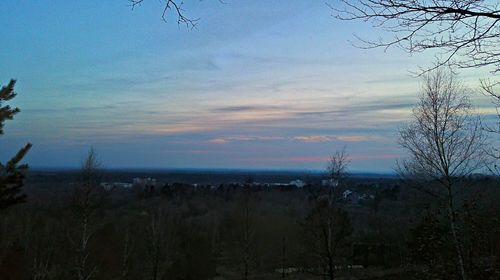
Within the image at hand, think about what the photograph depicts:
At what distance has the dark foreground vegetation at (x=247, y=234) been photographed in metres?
18.7

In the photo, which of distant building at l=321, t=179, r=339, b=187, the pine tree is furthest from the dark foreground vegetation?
the pine tree

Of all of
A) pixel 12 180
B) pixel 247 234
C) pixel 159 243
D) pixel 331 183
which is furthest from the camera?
pixel 159 243

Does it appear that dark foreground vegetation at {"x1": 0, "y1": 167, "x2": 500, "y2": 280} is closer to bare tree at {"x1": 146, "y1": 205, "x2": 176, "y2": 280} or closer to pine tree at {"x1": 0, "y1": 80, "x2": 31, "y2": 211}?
bare tree at {"x1": 146, "y1": 205, "x2": 176, "y2": 280}

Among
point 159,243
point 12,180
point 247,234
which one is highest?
point 12,180

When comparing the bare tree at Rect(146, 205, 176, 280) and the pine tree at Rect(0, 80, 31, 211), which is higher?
the pine tree at Rect(0, 80, 31, 211)

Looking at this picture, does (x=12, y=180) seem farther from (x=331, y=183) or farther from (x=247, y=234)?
(x=247, y=234)

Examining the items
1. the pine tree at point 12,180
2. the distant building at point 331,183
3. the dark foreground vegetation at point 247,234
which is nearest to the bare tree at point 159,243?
the dark foreground vegetation at point 247,234

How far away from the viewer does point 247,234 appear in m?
32.6

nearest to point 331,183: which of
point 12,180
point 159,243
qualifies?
point 12,180

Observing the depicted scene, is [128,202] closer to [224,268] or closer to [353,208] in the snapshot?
[224,268]

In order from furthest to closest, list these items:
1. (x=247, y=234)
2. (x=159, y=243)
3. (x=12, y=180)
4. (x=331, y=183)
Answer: (x=159, y=243), (x=247, y=234), (x=331, y=183), (x=12, y=180)

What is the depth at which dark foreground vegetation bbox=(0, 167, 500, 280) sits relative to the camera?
18703 mm

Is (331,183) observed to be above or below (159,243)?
above

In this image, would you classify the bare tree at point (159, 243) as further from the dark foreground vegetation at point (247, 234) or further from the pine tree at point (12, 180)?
the pine tree at point (12, 180)
